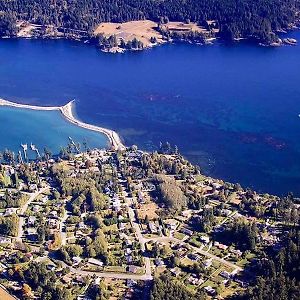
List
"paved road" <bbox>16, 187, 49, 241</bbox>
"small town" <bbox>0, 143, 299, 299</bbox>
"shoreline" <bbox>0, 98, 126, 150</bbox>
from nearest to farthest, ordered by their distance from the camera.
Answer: "small town" <bbox>0, 143, 299, 299</bbox> < "paved road" <bbox>16, 187, 49, 241</bbox> < "shoreline" <bbox>0, 98, 126, 150</bbox>

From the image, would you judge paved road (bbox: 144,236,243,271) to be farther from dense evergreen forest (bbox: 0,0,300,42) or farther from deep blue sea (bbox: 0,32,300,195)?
dense evergreen forest (bbox: 0,0,300,42)

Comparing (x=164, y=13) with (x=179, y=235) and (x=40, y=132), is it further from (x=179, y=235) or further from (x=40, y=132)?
(x=179, y=235)

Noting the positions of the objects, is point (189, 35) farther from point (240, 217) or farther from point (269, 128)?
point (240, 217)

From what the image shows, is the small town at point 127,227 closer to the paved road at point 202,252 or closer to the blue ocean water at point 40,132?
the paved road at point 202,252

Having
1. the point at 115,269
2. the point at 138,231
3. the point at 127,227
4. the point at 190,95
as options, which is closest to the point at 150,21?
the point at 190,95

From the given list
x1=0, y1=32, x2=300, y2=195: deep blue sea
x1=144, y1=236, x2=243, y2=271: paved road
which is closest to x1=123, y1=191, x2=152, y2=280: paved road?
x1=144, y1=236, x2=243, y2=271: paved road

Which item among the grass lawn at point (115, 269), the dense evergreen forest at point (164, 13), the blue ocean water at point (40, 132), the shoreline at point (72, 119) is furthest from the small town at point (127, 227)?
the dense evergreen forest at point (164, 13)
